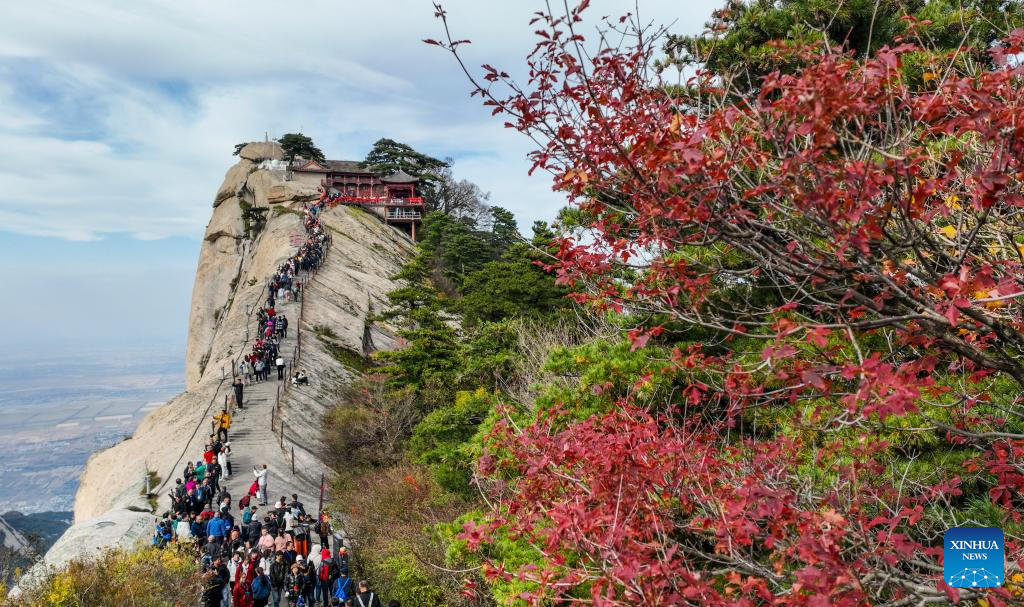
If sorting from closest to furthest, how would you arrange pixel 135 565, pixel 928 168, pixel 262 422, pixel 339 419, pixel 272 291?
pixel 928 168, pixel 135 565, pixel 262 422, pixel 339 419, pixel 272 291

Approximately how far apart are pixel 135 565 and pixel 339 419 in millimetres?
14126

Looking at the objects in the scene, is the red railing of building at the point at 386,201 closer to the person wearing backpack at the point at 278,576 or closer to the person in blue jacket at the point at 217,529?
the person in blue jacket at the point at 217,529

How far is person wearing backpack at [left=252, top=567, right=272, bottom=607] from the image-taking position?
408 inches

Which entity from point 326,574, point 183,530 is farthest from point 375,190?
point 326,574

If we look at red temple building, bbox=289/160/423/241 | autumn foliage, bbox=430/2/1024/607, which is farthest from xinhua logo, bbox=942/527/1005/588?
red temple building, bbox=289/160/423/241

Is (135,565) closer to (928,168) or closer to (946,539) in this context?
(946,539)

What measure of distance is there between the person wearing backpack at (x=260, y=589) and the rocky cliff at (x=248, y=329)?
531 centimetres

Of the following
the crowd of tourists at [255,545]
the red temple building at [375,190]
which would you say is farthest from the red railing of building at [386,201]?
the crowd of tourists at [255,545]

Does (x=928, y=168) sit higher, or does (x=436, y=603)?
(x=928, y=168)

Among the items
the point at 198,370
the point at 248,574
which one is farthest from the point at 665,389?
the point at 198,370

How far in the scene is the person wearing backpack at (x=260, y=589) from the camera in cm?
1035

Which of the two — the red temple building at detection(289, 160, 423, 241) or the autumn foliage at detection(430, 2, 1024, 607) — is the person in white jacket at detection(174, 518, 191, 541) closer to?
the autumn foliage at detection(430, 2, 1024, 607)

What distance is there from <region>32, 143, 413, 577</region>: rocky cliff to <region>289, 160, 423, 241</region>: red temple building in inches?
102

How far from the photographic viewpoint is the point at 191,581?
10.1m
